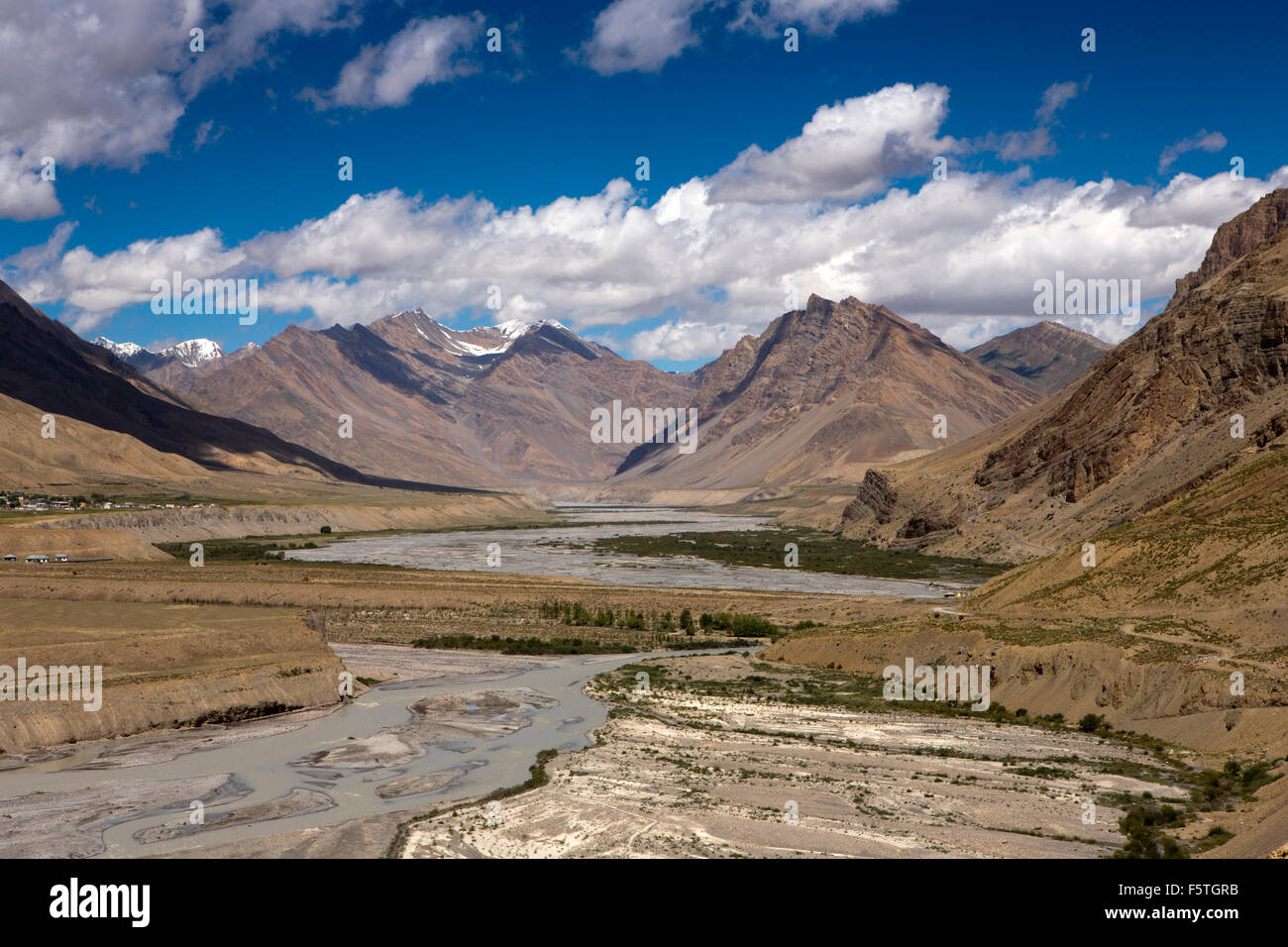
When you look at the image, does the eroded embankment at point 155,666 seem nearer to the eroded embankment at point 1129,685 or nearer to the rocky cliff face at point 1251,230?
the eroded embankment at point 1129,685

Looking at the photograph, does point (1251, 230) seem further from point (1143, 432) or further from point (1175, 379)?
point (1143, 432)

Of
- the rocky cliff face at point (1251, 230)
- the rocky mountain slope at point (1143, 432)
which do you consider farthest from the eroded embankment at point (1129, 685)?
the rocky cliff face at point (1251, 230)

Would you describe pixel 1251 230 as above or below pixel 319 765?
above

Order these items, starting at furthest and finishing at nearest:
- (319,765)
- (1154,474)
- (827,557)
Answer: (827,557) → (1154,474) → (319,765)

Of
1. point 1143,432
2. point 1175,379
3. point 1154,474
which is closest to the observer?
point 1154,474

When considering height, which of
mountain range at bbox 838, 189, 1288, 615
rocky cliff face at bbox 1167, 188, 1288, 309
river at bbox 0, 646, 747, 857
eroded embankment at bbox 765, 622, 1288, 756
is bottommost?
river at bbox 0, 646, 747, 857

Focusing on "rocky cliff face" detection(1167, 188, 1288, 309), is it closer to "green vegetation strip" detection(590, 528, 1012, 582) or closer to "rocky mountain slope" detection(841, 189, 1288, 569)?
"rocky mountain slope" detection(841, 189, 1288, 569)

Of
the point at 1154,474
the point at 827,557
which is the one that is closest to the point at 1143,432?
the point at 1154,474

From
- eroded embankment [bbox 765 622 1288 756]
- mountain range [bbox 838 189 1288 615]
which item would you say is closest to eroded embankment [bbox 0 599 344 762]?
eroded embankment [bbox 765 622 1288 756]

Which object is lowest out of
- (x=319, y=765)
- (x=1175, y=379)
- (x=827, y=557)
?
(x=319, y=765)
